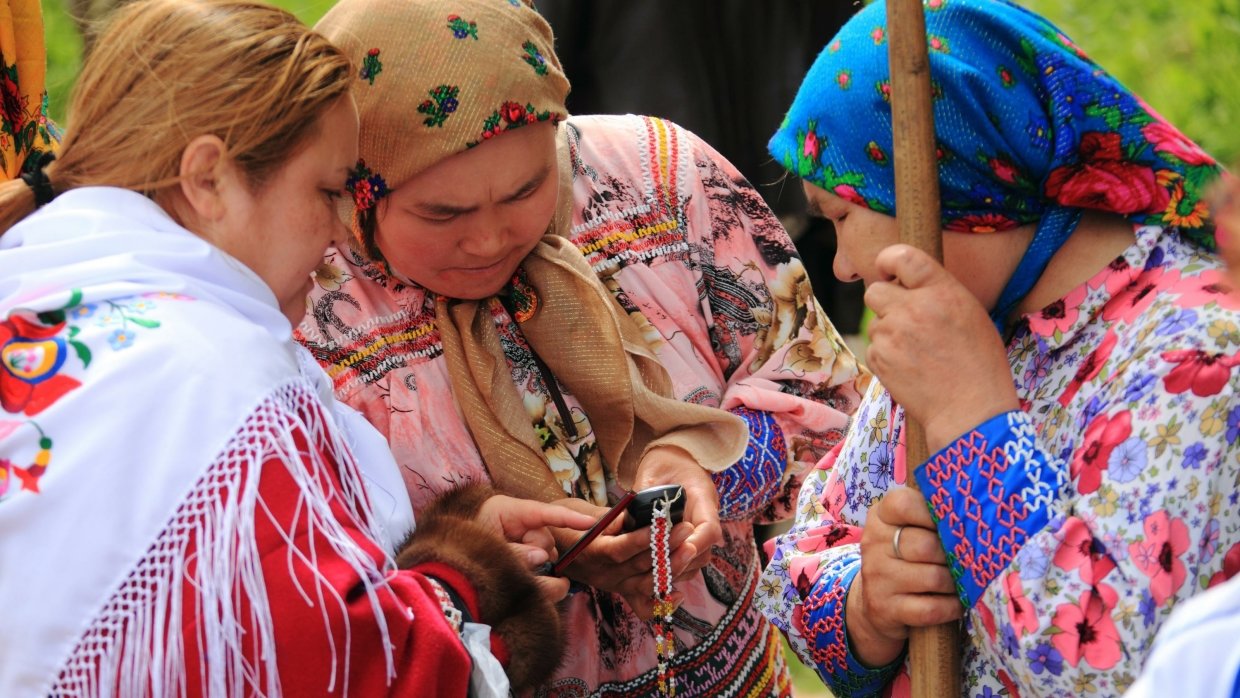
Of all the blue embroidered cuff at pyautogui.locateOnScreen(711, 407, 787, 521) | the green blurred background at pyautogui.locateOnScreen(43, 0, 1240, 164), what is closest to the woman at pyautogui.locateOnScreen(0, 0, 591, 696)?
the blue embroidered cuff at pyautogui.locateOnScreen(711, 407, 787, 521)

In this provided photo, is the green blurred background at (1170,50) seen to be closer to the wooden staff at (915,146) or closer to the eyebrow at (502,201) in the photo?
the eyebrow at (502,201)

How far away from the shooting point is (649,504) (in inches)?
95.6

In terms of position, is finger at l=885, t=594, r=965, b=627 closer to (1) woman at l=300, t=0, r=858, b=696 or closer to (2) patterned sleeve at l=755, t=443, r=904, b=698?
(2) patterned sleeve at l=755, t=443, r=904, b=698

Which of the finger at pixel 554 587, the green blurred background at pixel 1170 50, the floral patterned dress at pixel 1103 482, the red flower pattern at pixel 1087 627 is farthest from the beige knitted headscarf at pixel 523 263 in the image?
the green blurred background at pixel 1170 50

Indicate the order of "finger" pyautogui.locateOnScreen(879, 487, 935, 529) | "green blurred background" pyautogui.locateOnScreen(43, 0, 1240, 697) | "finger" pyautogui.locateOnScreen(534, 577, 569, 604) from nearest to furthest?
"finger" pyautogui.locateOnScreen(879, 487, 935, 529)
"finger" pyautogui.locateOnScreen(534, 577, 569, 604)
"green blurred background" pyautogui.locateOnScreen(43, 0, 1240, 697)

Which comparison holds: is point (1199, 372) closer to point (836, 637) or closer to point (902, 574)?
point (902, 574)

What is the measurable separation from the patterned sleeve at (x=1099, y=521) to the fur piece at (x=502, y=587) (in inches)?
27.2

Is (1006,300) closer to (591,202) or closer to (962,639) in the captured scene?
(962,639)

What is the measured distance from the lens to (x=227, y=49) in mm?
Result: 1996

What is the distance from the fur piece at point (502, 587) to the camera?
7.19ft

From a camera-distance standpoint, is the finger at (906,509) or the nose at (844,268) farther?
the nose at (844,268)

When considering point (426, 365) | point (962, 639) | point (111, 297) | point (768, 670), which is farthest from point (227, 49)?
point (768, 670)

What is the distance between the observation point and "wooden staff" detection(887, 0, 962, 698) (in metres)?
1.91

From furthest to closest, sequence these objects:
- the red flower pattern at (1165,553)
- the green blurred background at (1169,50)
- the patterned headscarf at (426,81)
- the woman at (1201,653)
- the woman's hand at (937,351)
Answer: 1. the green blurred background at (1169,50)
2. the patterned headscarf at (426,81)
3. the woman's hand at (937,351)
4. the red flower pattern at (1165,553)
5. the woman at (1201,653)
